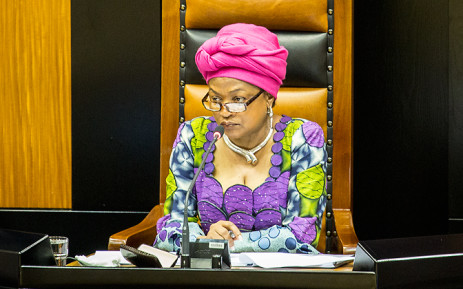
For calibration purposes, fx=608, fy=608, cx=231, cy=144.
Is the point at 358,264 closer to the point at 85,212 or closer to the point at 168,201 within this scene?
the point at 168,201

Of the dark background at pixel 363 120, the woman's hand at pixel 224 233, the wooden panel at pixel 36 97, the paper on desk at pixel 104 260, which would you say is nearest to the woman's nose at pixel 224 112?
the woman's hand at pixel 224 233

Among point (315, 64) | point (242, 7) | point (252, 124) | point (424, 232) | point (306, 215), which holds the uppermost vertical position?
point (242, 7)

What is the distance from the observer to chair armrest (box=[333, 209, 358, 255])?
1.84 meters

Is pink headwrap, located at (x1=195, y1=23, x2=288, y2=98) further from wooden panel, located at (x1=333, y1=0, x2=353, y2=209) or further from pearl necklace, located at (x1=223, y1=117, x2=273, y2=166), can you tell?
wooden panel, located at (x1=333, y1=0, x2=353, y2=209)

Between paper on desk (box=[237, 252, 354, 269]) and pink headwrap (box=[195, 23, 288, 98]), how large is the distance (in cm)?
64

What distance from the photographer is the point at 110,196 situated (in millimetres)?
2623

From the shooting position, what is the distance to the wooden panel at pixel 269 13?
84.7 inches

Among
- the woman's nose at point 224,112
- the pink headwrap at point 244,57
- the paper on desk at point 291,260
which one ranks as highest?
the pink headwrap at point 244,57

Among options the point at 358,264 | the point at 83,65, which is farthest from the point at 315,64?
the point at 358,264

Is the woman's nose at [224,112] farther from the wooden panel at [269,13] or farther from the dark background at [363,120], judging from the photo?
the dark background at [363,120]

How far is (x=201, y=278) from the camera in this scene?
0.79m

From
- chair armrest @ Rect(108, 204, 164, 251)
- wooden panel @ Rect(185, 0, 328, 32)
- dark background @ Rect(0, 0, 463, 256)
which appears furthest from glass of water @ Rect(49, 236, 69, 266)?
dark background @ Rect(0, 0, 463, 256)

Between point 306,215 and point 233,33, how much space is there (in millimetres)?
595

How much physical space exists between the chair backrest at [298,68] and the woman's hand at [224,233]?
557 millimetres
